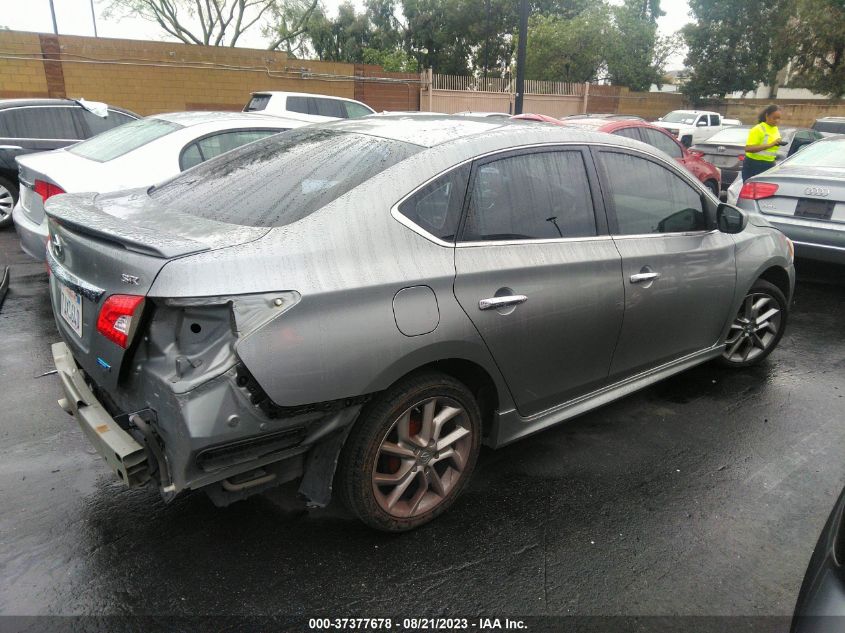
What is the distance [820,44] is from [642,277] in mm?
34556

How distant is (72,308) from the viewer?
2.54 m

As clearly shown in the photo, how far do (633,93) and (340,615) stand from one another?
34.5m

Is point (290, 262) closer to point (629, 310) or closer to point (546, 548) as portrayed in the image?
point (546, 548)

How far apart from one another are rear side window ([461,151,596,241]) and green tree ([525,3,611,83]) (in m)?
30.7

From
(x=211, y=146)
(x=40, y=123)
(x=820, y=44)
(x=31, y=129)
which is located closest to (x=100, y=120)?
(x=40, y=123)

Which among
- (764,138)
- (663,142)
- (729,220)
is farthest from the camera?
(663,142)

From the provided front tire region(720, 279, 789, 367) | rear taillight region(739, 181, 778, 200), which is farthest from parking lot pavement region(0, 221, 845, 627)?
rear taillight region(739, 181, 778, 200)

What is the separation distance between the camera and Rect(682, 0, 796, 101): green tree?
32.0 meters

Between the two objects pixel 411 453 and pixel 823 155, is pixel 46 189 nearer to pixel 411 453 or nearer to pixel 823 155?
pixel 411 453

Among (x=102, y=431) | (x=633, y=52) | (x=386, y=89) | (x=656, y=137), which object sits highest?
(x=633, y=52)

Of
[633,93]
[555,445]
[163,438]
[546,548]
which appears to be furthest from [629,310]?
[633,93]

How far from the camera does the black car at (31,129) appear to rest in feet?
25.4

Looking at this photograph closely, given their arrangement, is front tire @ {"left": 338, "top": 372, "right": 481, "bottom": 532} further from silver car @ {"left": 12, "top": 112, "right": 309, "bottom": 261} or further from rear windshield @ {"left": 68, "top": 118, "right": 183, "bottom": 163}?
rear windshield @ {"left": 68, "top": 118, "right": 183, "bottom": 163}

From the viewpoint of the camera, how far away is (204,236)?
2285 millimetres
